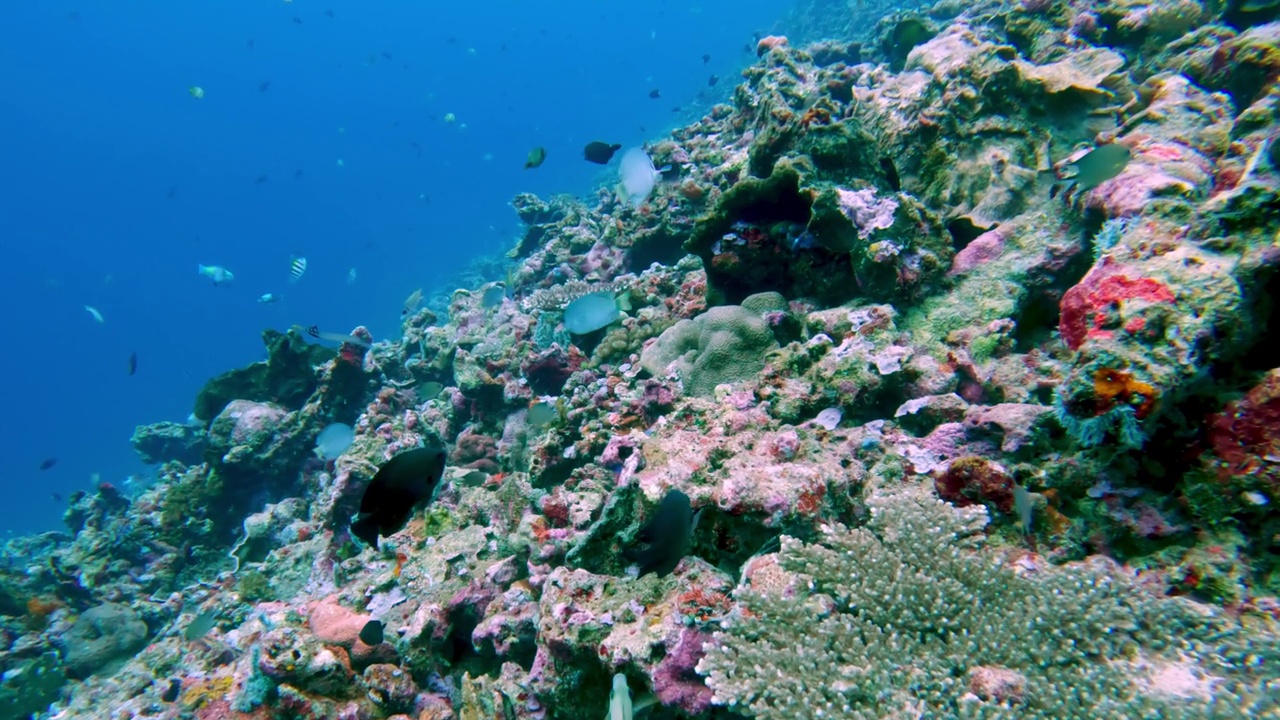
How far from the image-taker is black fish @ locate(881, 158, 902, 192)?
6.17 metres

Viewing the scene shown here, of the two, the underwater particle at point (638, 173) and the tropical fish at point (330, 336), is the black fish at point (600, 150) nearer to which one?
the underwater particle at point (638, 173)

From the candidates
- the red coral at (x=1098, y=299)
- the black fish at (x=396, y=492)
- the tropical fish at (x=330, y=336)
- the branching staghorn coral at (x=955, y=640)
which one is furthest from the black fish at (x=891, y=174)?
the tropical fish at (x=330, y=336)

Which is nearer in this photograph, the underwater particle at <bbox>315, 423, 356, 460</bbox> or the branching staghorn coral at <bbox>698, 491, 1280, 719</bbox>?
the branching staghorn coral at <bbox>698, 491, 1280, 719</bbox>

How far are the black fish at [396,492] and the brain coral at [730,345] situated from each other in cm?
327

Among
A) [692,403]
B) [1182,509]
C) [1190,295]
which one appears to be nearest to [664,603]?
[692,403]

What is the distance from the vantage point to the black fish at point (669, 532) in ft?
9.82

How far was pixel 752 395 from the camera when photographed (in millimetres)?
4801

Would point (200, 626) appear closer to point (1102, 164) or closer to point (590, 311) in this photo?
point (590, 311)

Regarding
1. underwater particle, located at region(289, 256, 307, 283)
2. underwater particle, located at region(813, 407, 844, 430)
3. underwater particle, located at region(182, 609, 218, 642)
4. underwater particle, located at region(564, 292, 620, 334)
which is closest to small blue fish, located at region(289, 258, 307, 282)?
underwater particle, located at region(289, 256, 307, 283)

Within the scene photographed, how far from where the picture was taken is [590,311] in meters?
6.76

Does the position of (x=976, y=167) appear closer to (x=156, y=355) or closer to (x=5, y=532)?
(x=5, y=532)

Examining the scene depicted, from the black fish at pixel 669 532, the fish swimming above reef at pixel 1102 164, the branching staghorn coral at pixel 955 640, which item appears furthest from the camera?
the fish swimming above reef at pixel 1102 164

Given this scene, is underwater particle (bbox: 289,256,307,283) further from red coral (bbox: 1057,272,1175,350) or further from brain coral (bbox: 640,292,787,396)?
red coral (bbox: 1057,272,1175,350)

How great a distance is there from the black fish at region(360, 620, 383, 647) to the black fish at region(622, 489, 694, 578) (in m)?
3.05
